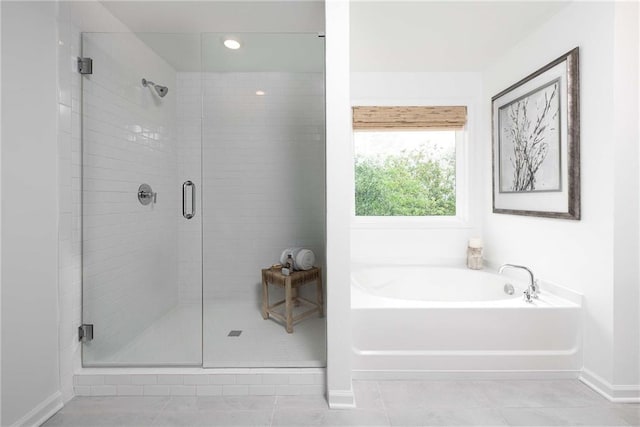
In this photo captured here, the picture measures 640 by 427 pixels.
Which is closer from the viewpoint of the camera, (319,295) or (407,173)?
(319,295)

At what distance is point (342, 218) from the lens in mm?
1702

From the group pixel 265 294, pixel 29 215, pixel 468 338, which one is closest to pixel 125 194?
pixel 29 215

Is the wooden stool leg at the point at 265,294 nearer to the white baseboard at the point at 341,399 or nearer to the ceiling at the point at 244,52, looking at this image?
the white baseboard at the point at 341,399

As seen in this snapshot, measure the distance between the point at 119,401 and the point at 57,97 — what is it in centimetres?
164

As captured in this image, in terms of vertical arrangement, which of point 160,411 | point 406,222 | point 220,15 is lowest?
point 160,411

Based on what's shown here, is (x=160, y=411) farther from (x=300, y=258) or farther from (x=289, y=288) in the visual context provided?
(x=300, y=258)

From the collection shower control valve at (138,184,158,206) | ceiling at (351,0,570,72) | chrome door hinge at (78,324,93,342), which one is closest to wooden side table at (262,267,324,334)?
shower control valve at (138,184,158,206)

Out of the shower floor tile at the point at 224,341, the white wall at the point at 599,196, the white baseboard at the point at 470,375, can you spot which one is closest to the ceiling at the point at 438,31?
the white wall at the point at 599,196

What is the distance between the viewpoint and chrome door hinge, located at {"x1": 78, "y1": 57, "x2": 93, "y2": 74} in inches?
72.8

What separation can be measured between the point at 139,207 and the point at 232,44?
110 centimetres

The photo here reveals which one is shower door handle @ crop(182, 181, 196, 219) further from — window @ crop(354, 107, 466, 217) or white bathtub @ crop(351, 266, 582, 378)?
window @ crop(354, 107, 466, 217)

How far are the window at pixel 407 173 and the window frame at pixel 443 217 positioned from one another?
0.08ft

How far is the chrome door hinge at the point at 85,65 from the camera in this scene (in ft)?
6.07

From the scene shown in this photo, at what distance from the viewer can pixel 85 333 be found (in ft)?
6.21
